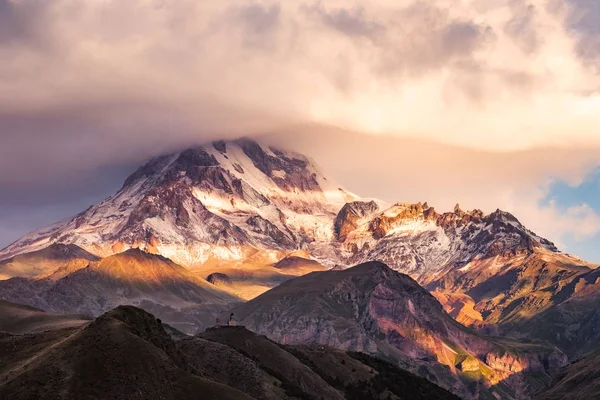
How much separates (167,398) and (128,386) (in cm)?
904

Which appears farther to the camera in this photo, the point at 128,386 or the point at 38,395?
the point at 128,386

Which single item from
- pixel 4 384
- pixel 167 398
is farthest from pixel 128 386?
pixel 4 384

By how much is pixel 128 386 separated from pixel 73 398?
14.9 m

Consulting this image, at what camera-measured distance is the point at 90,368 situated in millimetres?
197875

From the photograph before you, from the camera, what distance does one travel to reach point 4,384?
625 feet

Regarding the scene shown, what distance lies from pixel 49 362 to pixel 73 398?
54.5 ft

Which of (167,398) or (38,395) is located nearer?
(38,395)

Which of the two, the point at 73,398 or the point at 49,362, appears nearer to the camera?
the point at 73,398

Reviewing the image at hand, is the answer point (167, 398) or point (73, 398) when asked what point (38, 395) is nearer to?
point (73, 398)

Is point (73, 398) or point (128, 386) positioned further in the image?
point (128, 386)

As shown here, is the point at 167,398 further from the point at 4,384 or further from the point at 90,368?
the point at 4,384

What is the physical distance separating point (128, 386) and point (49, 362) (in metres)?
18.1

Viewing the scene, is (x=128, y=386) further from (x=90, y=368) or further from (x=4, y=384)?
(x=4, y=384)

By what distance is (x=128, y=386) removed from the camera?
7736 inches
